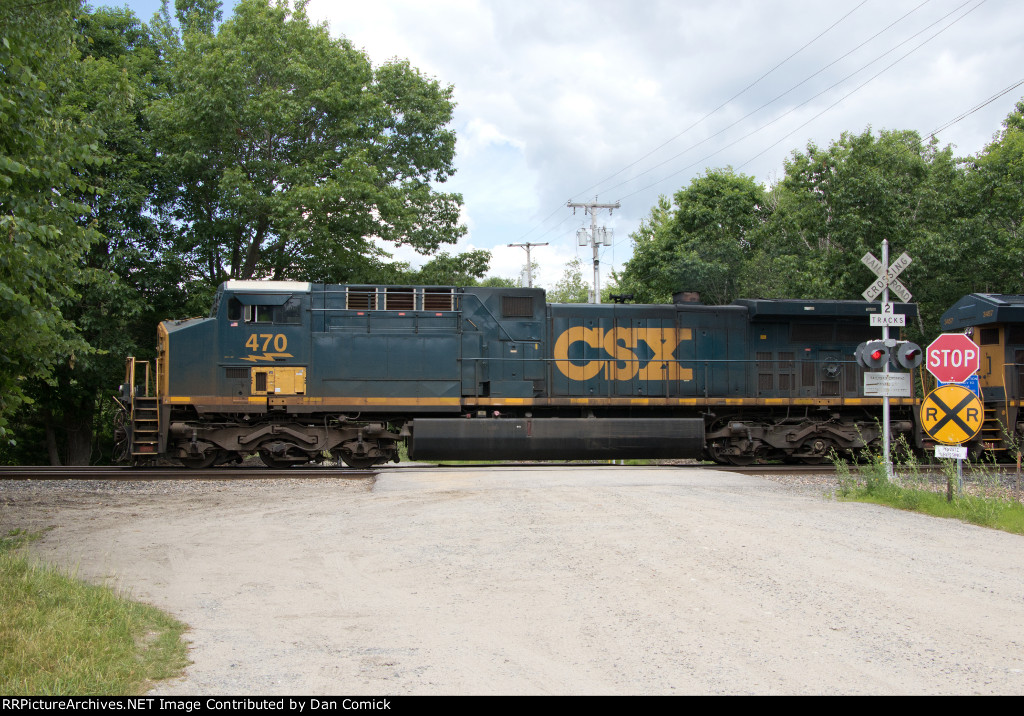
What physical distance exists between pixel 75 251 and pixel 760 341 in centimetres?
1255

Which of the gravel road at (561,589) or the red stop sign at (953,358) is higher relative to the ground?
the red stop sign at (953,358)

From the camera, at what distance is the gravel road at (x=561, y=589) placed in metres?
3.94

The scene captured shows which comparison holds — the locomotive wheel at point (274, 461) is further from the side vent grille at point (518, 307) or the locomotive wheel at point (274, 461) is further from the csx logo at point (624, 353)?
the csx logo at point (624, 353)

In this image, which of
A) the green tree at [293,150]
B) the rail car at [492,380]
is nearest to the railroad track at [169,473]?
the rail car at [492,380]

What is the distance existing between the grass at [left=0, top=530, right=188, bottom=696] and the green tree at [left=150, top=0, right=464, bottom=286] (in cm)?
1366

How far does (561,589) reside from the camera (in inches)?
218

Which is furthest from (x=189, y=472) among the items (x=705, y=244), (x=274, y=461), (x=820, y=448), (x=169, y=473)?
(x=705, y=244)

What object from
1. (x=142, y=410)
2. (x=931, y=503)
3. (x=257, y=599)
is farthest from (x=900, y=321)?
(x=142, y=410)

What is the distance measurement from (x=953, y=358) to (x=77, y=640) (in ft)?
37.1

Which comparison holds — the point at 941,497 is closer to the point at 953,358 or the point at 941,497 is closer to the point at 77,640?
the point at 953,358

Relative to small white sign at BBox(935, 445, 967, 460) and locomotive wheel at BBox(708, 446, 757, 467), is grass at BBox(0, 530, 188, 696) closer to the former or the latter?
small white sign at BBox(935, 445, 967, 460)

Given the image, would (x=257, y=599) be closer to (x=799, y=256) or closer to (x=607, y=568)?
(x=607, y=568)

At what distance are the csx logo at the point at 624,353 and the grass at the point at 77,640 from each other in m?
10.3
